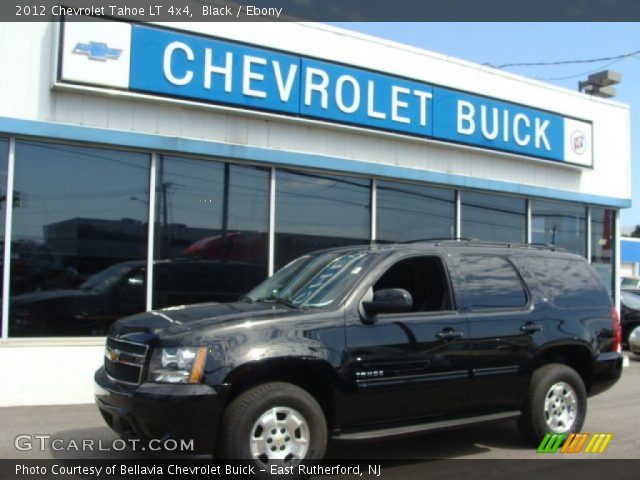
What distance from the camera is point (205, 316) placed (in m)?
5.35

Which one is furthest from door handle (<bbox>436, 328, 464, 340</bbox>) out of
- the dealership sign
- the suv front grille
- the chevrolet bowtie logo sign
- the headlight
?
the chevrolet bowtie logo sign

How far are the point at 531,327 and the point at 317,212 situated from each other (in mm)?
4762

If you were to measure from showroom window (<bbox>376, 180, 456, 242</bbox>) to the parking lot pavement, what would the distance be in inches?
163

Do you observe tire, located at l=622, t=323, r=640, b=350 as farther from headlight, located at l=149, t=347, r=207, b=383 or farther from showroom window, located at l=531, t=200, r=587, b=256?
headlight, located at l=149, t=347, r=207, b=383

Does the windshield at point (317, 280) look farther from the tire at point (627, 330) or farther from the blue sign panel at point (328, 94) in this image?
the tire at point (627, 330)

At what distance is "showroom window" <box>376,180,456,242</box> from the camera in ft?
36.8

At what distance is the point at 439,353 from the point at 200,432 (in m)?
2.18

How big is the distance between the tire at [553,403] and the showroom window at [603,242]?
26.5 feet

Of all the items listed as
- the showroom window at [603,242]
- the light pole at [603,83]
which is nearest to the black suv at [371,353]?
the showroom window at [603,242]

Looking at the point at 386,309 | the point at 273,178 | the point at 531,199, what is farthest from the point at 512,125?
the point at 386,309

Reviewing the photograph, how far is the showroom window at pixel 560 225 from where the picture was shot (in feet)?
43.6

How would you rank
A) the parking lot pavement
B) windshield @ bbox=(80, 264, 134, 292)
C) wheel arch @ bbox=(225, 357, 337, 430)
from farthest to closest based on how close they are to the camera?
windshield @ bbox=(80, 264, 134, 292)
the parking lot pavement
wheel arch @ bbox=(225, 357, 337, 430)

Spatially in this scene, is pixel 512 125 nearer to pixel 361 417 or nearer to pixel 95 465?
pixel 361 417

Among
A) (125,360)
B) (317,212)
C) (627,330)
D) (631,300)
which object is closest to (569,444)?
(125,360)
